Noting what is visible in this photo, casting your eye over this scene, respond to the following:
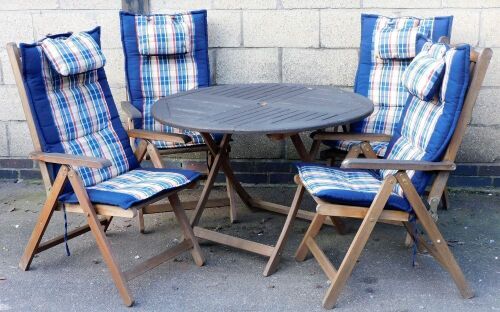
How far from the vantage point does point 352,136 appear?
340cm

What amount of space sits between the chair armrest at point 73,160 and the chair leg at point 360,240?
3.63 ft

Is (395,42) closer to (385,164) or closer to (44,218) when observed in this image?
(385,164)

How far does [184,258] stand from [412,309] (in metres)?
1.17

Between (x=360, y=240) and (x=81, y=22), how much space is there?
100 inches

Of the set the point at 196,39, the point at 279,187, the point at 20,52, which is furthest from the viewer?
the point at 279,187

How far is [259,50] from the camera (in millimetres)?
4223

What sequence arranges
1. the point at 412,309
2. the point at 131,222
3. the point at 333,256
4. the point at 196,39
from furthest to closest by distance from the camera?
the point at 196,39 < the point at 131,222 < the point at 333,256 < the point at 412,309

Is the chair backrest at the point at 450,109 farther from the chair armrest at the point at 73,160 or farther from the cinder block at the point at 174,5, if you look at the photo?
the cinder block at the point at 174,5

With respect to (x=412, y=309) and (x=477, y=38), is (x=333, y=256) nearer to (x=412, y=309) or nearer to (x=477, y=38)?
(x=412, y=309)

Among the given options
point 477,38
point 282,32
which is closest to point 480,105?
point 477,38

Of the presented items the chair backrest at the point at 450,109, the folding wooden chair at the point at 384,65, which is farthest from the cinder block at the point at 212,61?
the chair backrest at the point at 450,109

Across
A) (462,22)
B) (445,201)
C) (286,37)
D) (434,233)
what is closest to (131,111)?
(286,37)

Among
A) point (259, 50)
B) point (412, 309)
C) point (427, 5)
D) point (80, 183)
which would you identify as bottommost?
point (412, 309)

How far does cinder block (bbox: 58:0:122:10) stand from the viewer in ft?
13.7
